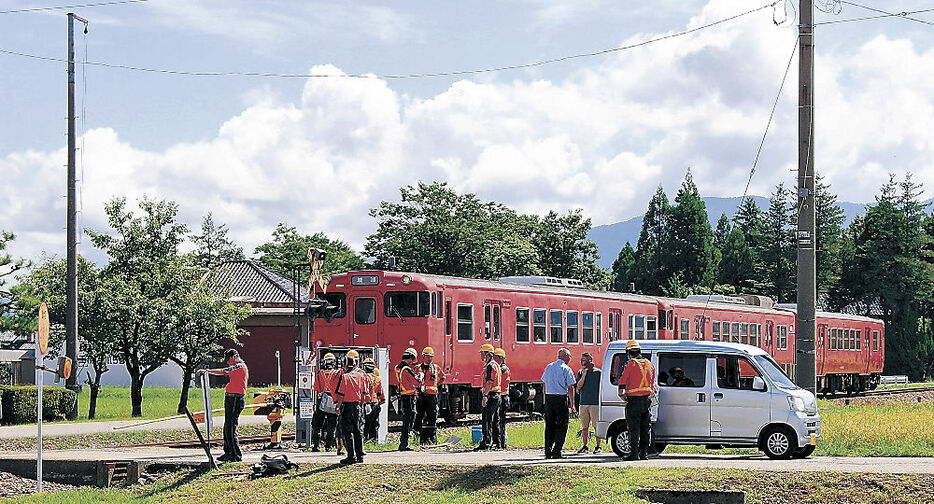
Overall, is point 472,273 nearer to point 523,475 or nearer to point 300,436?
point 300,436

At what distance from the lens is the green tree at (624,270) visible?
8506cm

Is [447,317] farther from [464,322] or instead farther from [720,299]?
[720,299]

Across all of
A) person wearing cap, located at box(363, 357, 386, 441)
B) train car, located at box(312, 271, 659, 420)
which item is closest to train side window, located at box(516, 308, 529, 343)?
train car, located at box(312, 271, 659, 420)

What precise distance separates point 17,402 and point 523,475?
58.6ft

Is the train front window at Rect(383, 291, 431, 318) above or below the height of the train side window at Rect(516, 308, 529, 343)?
above

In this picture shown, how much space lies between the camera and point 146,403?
41.6 metres

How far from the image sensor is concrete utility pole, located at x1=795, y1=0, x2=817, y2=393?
62.5 ft

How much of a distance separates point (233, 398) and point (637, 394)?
5784mm

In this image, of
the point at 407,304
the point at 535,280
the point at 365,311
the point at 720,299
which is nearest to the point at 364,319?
the point at 365,311

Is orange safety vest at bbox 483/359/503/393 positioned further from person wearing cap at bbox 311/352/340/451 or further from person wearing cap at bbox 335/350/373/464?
person wearing cap at bbox 311/352/340/451

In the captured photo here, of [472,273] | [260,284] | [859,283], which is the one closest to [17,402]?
[260,284]

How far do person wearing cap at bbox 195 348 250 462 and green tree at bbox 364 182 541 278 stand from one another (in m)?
45.0

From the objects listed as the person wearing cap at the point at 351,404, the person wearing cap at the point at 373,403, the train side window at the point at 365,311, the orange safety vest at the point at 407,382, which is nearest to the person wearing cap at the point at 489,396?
the orange safety vest at the point at 407,382

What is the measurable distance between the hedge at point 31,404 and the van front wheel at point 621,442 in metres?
16.9
